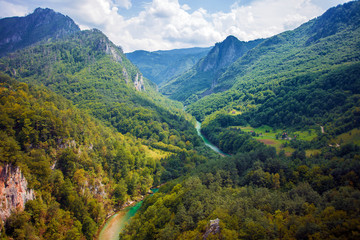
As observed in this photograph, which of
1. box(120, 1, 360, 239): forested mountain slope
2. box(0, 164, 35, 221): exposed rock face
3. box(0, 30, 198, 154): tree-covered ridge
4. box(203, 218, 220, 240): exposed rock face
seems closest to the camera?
box(120, 1, 360, 239): forested mountain slope

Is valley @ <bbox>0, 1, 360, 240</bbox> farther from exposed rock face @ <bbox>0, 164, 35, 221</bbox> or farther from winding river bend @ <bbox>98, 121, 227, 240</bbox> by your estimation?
winding river bend @ <bbox>98, 121, 227, 240</bbox>

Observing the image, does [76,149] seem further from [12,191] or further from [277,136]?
[277,136]

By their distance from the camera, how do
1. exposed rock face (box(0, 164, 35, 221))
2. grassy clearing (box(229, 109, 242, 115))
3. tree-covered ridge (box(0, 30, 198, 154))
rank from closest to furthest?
exposed rock face (box(0, 164, 35, 221)) → tree-covered ridge (box(0, 30, 198, 154)) → grassy clearing (box(229, 109, 242, 115))

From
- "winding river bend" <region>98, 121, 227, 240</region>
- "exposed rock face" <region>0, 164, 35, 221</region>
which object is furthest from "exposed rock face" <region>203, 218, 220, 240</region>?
"exposed rock face" <region>0, 164, 35, 221</region>

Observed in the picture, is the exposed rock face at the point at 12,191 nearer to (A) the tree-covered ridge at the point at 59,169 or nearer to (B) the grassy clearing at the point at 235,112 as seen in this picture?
(A) the tree-covered ridge at the point at 59,169

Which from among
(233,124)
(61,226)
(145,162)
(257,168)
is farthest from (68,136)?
(233,124)

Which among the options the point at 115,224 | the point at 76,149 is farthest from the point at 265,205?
the point at 76,149

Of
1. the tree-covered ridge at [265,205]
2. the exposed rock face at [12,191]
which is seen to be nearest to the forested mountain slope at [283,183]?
the tree-covered ridge at [265,205]

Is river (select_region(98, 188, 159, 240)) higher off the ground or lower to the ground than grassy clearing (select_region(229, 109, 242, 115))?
lower
